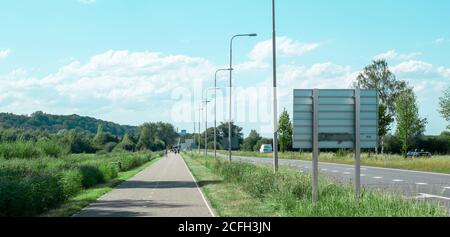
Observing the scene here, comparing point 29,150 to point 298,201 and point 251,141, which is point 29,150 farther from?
point 251,141

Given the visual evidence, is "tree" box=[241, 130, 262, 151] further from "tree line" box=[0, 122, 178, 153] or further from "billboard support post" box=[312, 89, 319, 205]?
"billboard support post" box=[312, 89, 319, 205]

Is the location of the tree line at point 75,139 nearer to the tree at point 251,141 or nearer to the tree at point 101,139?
the tree at point 101,139

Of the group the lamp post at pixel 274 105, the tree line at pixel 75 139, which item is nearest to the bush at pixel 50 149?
the tree line at pixel 75 139

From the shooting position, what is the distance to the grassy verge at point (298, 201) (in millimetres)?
12430

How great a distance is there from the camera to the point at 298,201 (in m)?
16.5

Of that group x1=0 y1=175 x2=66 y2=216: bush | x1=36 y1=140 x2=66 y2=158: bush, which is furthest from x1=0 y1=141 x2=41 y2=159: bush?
x1=0 y1=175 x2=66 y2=216: bush

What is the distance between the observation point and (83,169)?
34.6 metres

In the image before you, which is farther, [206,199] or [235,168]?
[235,168]

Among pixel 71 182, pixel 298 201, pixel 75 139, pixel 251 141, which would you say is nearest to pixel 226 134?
Result: pixel 251 141

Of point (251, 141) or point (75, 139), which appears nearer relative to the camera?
point (75, 139)

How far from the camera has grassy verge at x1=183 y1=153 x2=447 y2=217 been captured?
489 inches
